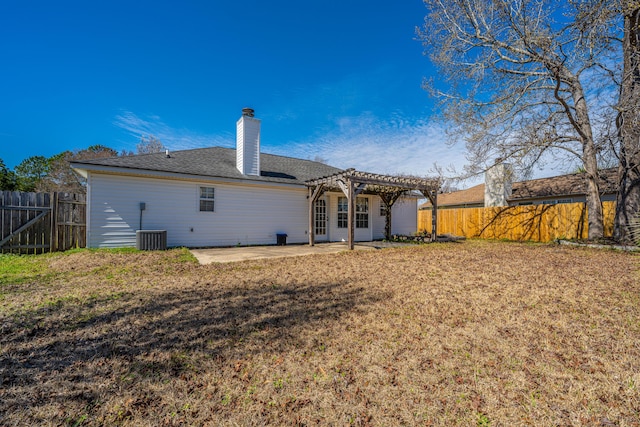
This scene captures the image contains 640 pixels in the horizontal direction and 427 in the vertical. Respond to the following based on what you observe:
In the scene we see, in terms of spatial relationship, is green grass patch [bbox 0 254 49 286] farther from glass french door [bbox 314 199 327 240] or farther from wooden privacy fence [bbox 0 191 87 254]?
glass french door [bbox 314 199 327 240]

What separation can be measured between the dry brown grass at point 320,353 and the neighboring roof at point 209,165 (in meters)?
5.01

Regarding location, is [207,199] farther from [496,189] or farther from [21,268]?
[496,189]

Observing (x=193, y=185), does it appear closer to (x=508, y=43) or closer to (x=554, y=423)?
(x=554, y=423)

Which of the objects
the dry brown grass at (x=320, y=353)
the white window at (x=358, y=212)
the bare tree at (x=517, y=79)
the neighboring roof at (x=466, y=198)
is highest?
the bare tree at (x=517, y=79)

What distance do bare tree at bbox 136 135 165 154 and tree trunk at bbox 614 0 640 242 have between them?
A: 113 feet

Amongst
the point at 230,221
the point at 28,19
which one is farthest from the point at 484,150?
the point at 28,19

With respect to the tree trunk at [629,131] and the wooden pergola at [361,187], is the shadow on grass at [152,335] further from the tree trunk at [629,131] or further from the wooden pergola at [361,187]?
the tree trunk at [629,131]

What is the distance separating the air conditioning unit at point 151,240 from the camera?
27.8 feet

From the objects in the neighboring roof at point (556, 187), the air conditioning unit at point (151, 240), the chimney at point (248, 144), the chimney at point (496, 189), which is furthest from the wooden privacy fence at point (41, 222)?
the chimney at point (496, 189)

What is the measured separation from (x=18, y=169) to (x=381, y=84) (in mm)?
40046

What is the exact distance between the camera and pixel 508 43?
34.9 feet

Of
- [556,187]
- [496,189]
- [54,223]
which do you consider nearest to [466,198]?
[496,189]

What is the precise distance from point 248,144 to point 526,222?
1403 centimetres

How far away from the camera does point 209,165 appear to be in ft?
35.9
